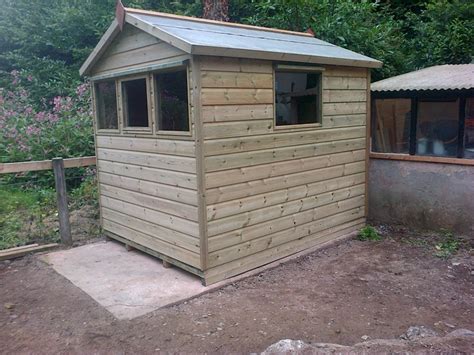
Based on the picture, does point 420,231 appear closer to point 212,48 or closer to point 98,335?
point 212,48

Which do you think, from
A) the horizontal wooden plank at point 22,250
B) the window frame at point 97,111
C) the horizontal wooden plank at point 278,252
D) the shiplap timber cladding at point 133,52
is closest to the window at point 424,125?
the horizontal wooden plank at point 278,252

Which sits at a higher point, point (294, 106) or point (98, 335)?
point (294, 106)

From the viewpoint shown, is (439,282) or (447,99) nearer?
(439,282)

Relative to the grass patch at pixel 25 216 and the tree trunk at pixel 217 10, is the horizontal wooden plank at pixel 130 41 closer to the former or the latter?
the grass patch at pixel 25 216

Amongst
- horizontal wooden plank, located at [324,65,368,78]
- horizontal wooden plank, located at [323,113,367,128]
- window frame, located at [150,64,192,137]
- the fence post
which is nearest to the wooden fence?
the fence post

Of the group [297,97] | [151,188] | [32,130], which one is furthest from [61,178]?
[297,97]

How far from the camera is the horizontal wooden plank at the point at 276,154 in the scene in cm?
423

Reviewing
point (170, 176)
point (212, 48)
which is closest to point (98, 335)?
point (170, 176)

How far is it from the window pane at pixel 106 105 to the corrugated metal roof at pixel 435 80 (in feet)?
11.3

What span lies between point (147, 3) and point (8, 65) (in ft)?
13.2

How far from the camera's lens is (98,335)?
137 inches

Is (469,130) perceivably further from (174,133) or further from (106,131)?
(106,131)

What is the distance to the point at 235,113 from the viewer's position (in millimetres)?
4324

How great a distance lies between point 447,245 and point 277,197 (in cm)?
234
